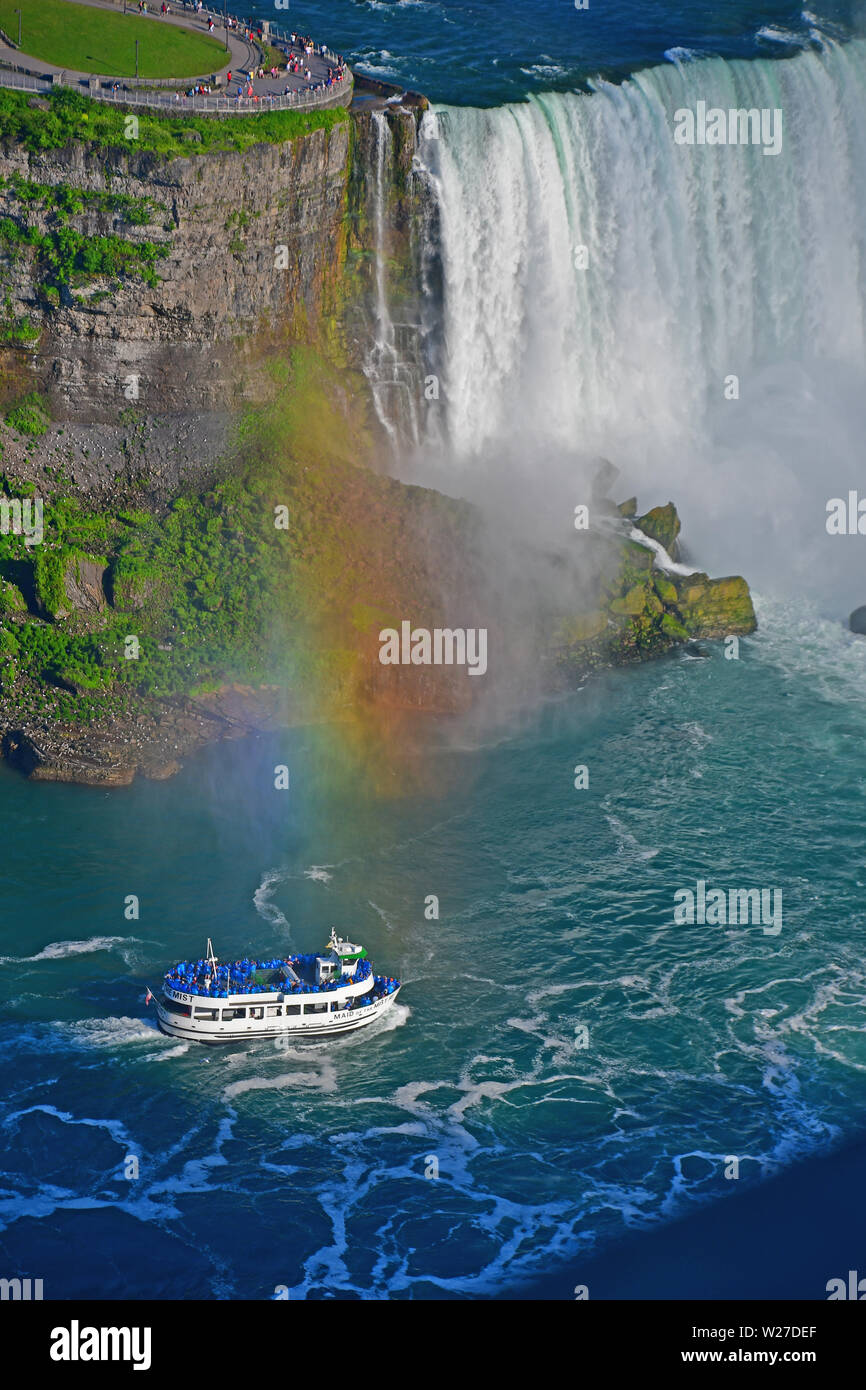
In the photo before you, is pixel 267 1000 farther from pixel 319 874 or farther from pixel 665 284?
pixel 665 284

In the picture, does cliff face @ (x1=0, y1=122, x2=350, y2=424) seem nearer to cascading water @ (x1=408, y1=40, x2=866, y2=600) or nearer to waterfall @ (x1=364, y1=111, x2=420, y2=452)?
waterfall @ (x1=364, y1=111, x2=420, y2=452)

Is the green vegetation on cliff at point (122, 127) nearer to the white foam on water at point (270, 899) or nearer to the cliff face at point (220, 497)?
the cliff face at point (220, 497)

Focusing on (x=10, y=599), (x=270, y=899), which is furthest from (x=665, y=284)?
(x=270, y=899)

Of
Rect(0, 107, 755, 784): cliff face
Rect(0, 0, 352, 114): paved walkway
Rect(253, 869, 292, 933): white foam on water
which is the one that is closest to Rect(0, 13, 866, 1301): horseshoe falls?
Rect(253, 869, 292, 933): white foam on water

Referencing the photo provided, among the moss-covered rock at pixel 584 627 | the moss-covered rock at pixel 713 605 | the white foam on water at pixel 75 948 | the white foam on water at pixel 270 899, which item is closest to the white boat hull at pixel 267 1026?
the white foam on water at pixel 75 948

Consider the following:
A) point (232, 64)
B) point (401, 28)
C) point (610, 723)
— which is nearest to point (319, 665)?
point (610, 723)

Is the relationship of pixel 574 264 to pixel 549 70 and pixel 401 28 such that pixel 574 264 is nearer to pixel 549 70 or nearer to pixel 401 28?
pixel 549 70
